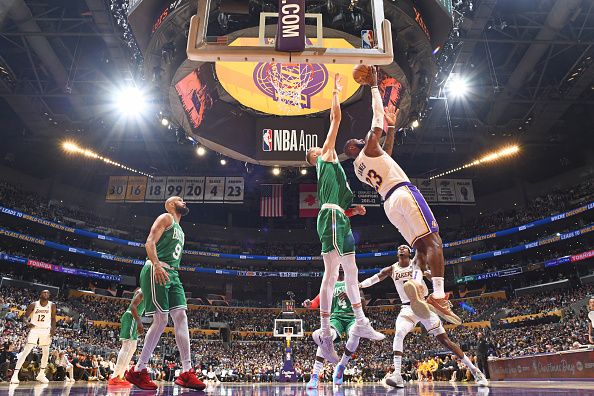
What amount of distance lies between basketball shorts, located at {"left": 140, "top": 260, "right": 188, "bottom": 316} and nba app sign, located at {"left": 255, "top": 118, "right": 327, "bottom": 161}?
745 cm

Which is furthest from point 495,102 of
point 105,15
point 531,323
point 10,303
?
point 10,303

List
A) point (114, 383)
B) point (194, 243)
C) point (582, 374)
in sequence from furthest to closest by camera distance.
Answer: point (194, 243)
point (582, 374)
point (114, 383)

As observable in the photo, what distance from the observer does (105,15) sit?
54.1 feet

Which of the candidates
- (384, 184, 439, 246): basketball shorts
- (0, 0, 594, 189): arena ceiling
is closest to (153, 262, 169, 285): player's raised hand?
(384, 184, 439, 246): basketball shorts

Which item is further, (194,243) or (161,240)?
(194,243)

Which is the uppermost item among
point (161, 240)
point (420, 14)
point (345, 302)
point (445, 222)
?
point (445, 222)

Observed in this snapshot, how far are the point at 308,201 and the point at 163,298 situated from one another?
25262mm

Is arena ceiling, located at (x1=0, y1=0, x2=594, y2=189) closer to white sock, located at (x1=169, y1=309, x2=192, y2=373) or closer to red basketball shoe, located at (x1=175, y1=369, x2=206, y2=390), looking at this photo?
white sock, located at (x1=169, y1=309, x2=192, y2=373)

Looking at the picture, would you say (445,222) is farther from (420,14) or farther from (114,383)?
(114,383)

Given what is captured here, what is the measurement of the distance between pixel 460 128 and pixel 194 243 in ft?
82.1

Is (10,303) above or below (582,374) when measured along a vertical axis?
above

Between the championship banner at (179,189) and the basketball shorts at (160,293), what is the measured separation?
23.1 metres

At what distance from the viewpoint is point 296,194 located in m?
36.2

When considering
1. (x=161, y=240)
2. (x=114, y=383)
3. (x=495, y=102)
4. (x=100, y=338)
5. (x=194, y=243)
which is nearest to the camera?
(x=161, y=240)
